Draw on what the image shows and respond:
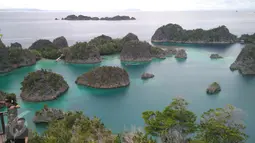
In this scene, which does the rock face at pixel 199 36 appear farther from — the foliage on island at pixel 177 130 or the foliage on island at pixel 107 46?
the foliage on island at pixel 177 130

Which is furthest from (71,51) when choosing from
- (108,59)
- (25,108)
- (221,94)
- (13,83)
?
(221,94)

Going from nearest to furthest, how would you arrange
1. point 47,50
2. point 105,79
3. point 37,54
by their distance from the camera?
point 105,79 < point 37,54 < point 47,50

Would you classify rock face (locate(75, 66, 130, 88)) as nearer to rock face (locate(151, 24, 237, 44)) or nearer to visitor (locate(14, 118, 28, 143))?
visitor (locate(14, 118, 28, 143))

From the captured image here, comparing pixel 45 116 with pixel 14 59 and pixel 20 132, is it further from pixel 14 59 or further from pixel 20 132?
pixel 14 59

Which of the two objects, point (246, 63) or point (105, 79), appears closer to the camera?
point (105, 79)

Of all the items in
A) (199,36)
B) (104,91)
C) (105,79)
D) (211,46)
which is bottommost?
(104,91)

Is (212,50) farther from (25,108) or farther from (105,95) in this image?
(25,108)

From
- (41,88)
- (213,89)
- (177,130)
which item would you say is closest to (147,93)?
(213,89)

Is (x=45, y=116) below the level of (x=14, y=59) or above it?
below
